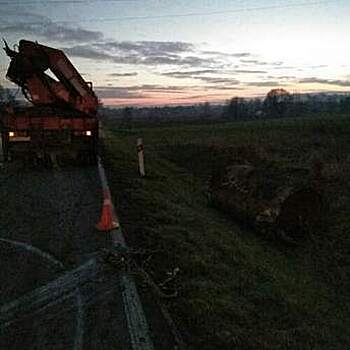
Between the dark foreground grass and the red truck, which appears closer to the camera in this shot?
the dark foreground grass

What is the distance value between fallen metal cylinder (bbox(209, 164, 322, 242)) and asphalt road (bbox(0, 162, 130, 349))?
3.17m

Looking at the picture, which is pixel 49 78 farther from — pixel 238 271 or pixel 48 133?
pixel 238 271

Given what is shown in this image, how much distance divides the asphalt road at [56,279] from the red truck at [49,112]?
6.73 m

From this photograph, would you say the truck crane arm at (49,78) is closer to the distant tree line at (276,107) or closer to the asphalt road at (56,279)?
the asphalt road at (56,279)

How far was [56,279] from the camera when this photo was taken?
6.41m

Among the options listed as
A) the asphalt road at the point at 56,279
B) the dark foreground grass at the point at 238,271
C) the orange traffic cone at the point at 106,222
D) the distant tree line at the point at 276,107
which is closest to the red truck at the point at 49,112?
the dark foreground grass at the point at 238,271

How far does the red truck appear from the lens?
59.1ft

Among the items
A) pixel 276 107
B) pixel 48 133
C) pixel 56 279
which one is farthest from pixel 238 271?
pixel 276 107

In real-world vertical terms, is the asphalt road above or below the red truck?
below

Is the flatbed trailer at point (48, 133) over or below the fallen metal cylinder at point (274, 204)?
over

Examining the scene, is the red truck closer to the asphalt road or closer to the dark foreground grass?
the dark foreground grass

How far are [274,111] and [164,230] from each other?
466ft

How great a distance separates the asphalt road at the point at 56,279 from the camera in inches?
196

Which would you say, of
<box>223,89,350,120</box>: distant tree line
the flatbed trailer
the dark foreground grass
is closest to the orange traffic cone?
the dark foreground grass
